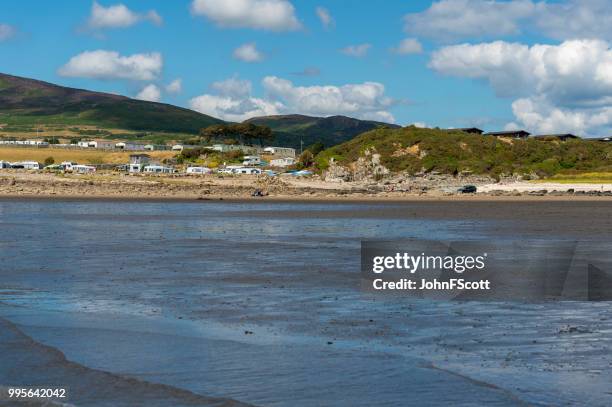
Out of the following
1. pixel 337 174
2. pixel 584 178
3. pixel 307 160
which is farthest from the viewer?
pixel 307 160

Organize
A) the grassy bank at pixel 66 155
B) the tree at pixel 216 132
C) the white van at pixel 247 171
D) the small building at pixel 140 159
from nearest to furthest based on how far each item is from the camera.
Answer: the white van at pixel 247 171
the small building at pixel 140 159
the grassy bank at pixel 66 155
the tree at pixel 216 132

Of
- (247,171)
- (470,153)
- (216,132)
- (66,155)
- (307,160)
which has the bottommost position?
(247,171)

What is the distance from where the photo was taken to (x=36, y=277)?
2039cm

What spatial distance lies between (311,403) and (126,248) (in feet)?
66.6

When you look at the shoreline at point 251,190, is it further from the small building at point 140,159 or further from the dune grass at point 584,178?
the small building at point 140,159

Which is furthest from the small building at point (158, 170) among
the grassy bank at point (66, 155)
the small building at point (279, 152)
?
the small building at point (279, 152)

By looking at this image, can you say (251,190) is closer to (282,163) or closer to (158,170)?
(158,170)

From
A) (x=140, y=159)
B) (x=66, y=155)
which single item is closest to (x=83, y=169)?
(x=140, y=159)

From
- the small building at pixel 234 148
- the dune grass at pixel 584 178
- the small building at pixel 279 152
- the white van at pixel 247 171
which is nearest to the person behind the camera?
the dune grass at pixel 584 178

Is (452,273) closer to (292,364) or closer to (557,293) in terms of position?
(557,293)

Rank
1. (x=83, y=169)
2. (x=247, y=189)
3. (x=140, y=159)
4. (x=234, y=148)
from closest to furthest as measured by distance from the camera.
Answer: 1. (x=247, y=189)
2. (x=83, y=169)
3. (x=140, y=159)
4. (x=234, y=148)

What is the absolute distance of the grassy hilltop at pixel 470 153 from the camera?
10321 cm

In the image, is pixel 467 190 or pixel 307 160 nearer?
pixel 467 190

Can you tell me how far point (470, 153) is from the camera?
108 m
